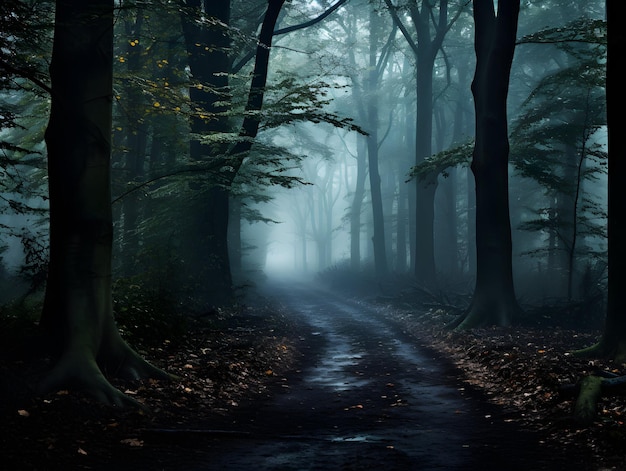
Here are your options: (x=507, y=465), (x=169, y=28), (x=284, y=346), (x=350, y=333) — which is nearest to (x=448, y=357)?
(x=284, y=346)

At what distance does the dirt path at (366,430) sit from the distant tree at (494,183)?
12.6 ft

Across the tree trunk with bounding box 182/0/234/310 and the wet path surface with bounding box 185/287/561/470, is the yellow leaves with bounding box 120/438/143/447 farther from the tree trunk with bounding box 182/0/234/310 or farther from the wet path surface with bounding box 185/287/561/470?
the tree trunk with bounding box 182/0/234/310

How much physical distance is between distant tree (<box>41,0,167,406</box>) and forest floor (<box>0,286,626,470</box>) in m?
0.56

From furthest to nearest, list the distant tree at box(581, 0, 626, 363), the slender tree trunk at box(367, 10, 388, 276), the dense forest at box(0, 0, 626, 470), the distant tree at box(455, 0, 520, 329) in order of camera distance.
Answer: the slender tree trunk at box(367, 10, 388, 276) < the distant tree at box(455, 0, 520, 329) < the distant tree at box(581, 0, 626, 363) < the dense forest at box(0, 0, 626, 470)


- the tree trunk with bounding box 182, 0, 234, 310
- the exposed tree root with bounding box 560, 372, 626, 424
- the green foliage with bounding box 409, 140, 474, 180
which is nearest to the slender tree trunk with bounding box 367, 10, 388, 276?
the green foliage with bounding box 409, 140, 474, 180

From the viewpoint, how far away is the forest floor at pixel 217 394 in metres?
5.66

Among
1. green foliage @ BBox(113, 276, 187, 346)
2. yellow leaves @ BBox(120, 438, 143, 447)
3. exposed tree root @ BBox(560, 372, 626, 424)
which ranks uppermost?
green foliage @ BBox(113, 276, 187, 346)

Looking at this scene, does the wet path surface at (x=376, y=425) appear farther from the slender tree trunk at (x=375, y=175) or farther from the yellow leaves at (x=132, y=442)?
the slender tree trunk at (x=375, y=175)

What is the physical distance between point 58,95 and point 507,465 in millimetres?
7250

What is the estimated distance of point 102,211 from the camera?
27.1 ft

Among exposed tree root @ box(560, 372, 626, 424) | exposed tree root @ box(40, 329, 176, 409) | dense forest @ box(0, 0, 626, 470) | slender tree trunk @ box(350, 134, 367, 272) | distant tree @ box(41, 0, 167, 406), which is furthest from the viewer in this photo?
slender tree trunk @ box(350, 134, 367, 272)

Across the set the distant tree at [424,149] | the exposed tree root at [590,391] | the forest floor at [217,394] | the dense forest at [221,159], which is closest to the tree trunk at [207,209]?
the dense forest at [221,159]

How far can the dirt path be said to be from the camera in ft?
18.7

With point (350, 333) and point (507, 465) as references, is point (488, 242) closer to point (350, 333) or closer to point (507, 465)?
point (350, 333)
